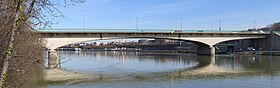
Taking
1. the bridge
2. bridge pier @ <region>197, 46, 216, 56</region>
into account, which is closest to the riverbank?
the bridge

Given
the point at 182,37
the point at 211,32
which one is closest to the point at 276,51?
the point at 211,32

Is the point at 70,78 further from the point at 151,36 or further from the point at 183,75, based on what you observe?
the point at 151,36

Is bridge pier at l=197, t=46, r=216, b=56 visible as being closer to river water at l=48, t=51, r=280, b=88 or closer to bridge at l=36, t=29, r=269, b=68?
bridge at l=36, t=29, r=269, b=68

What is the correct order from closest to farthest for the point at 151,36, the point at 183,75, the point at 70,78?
the point at 70,78 < the point at 183,75 < the point at 151,36

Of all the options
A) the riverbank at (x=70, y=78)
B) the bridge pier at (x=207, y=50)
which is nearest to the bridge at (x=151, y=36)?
the bridge pier at (x=207, y=50)

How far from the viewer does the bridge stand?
65.7 metres

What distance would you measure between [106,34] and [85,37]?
4741mm

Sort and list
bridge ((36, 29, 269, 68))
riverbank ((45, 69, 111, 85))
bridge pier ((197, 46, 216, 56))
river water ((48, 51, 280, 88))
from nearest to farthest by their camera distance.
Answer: river water ((48, 51, 280, 88)) < riverbank ((45, 69, 111, 85)) < bridge ((36, 29, 269, 68)) < bridge pier ((197, 46, 216, 56))

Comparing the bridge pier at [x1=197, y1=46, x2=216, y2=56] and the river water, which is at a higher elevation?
the bridge pier at [x1=197, y1=46, x2=216, y2=56]

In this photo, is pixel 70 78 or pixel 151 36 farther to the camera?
pixel 151 36

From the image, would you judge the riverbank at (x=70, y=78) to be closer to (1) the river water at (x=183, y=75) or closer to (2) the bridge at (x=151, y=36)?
(1) the river water at (x=183, y=75)

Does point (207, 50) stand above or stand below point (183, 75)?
above

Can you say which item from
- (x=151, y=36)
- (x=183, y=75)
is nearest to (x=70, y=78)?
(x=183, y=75)

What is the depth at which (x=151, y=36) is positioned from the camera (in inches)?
3024
